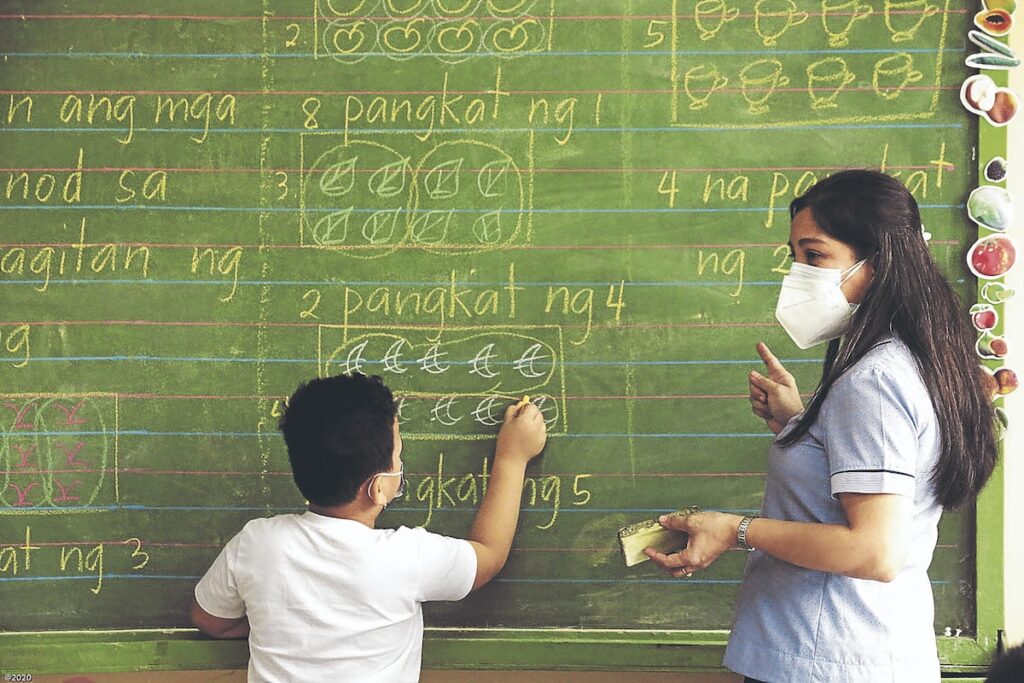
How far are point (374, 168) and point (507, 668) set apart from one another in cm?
117

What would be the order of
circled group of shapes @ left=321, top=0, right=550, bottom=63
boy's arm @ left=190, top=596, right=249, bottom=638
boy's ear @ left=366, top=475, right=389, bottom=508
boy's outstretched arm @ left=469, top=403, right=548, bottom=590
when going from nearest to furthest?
boy's ear @ left=366, top=475, right=389, bottom=508 → boy's arm @ left=190, top=596, right=249, bottom=638 → boy's outstretched arm @ left=469, top=403, right=548, bottom=590 → circled group of shapes @ left=321, top=0, right=550, bottom=63

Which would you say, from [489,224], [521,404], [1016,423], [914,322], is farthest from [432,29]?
[1016,423]

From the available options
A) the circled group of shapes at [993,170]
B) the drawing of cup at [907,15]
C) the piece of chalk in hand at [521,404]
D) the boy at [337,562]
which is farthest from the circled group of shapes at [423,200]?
the circled group of shapes at [993,170]

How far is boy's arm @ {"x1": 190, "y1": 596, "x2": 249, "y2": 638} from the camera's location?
1804mm

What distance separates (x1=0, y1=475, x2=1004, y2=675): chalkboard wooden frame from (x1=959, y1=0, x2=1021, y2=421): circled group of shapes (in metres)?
0.43

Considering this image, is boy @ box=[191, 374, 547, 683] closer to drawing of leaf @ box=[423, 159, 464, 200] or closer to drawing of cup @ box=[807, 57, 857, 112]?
drawing of leaf @ box=[423, 159, 464, 200]

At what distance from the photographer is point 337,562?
1.57 metres

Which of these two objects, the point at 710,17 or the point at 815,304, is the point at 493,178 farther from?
the point at 815,304

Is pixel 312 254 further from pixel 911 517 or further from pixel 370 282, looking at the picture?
pixel 911 517

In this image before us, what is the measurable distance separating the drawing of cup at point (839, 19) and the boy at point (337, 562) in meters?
1.28

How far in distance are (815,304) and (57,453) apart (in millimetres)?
1664

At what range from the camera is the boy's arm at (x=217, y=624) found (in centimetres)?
180

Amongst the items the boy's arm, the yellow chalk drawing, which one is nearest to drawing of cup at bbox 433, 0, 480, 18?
the yellow chalk drawing

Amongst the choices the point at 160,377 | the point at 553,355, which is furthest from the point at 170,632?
the point at 553,355
